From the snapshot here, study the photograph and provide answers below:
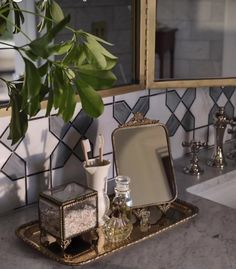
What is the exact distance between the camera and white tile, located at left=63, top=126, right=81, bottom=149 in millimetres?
1343

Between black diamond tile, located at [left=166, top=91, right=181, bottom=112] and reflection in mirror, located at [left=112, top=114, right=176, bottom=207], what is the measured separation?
0.28m

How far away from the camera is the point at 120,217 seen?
1127mm

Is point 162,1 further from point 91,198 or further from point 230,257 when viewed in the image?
point 230,257

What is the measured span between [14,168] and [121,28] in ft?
1.62

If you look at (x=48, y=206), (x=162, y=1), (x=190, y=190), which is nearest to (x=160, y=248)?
(x=48, y=206)

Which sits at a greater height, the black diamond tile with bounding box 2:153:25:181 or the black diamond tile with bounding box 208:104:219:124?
the black diamond tile with bounding box 208:104:219:124

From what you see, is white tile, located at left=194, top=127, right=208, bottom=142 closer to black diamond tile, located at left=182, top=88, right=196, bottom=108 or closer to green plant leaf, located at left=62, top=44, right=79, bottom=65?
black diamond tile, located at left=182, top=88, right=196, bottom=108

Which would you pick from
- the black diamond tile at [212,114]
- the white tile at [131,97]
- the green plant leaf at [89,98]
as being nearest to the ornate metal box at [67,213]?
the green plant leaf at [89,98]

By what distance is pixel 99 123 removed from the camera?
140cm

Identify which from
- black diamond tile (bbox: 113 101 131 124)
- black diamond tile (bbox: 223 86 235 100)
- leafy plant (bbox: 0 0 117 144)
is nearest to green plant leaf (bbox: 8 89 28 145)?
leafy plant (bbox: 0 0 117 144)

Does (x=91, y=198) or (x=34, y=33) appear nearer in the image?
(x=91, y=198)

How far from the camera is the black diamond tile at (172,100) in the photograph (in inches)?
62.7

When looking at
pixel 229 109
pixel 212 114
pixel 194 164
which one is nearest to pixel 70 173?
pixel 194 164

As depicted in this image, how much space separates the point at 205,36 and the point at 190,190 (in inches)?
19.0
